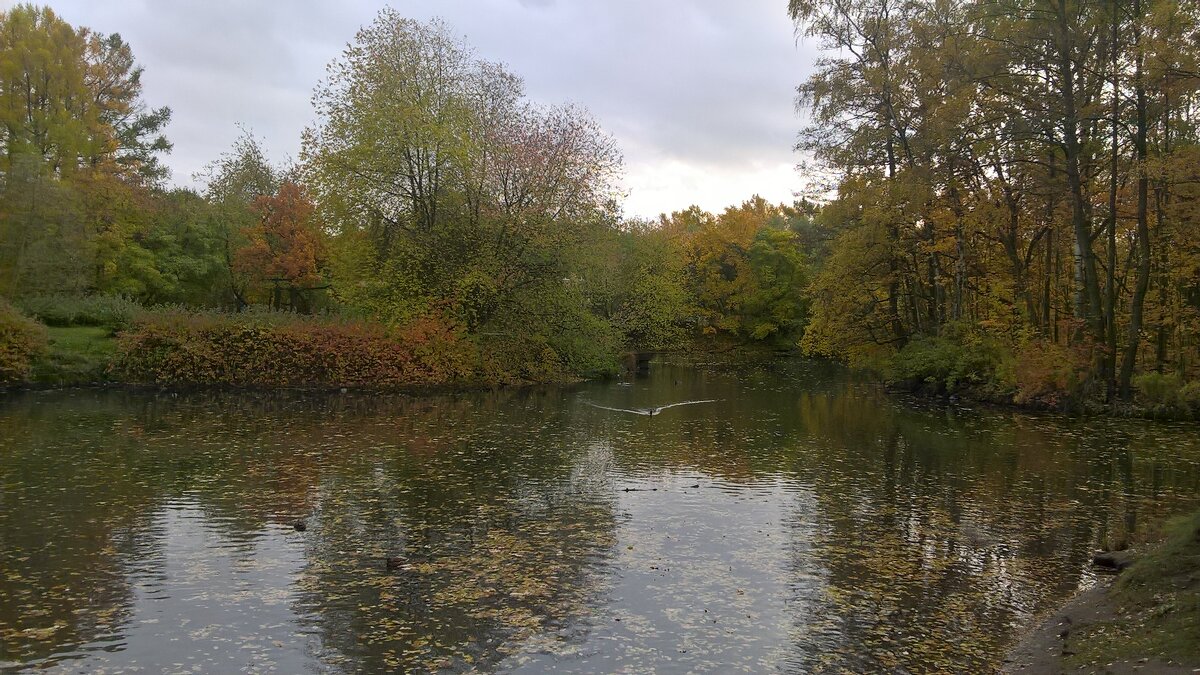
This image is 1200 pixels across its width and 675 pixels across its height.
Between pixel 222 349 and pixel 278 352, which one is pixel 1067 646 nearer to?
pixel 278 352

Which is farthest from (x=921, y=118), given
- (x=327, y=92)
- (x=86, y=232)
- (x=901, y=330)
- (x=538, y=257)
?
(x=86, y=232)

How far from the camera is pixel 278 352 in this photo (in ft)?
94.1

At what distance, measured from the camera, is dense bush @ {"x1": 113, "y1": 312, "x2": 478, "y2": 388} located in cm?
2792

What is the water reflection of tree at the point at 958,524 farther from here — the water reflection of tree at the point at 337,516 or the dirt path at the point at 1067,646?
the water reflection of tree at the point at 337,516

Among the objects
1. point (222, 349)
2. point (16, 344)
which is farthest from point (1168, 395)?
point (16, 344)

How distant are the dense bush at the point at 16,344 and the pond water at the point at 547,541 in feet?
26.9

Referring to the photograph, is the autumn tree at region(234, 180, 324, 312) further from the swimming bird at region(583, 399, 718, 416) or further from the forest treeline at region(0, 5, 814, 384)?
the swimming bird at region(583, 399, 718, 416)

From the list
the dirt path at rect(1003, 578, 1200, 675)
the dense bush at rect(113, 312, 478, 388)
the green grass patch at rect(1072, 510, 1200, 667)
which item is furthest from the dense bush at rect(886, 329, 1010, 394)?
the dirt path at rect(1003, 578, 1200, 675)

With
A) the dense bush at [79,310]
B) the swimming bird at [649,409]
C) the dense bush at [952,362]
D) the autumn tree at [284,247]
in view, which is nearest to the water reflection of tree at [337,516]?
the swimming bird at [649,409]

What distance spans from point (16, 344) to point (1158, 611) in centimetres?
3157

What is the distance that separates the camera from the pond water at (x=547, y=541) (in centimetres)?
654

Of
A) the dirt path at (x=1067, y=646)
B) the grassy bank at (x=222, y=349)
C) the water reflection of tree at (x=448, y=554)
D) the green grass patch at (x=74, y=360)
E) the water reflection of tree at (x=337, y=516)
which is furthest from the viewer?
the grassy bank at (x=222, y=349)

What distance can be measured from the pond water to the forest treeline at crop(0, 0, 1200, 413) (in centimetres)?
776

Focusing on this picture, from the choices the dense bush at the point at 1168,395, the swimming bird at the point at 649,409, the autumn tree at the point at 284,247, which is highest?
the autumn tree at the point at 284,247
